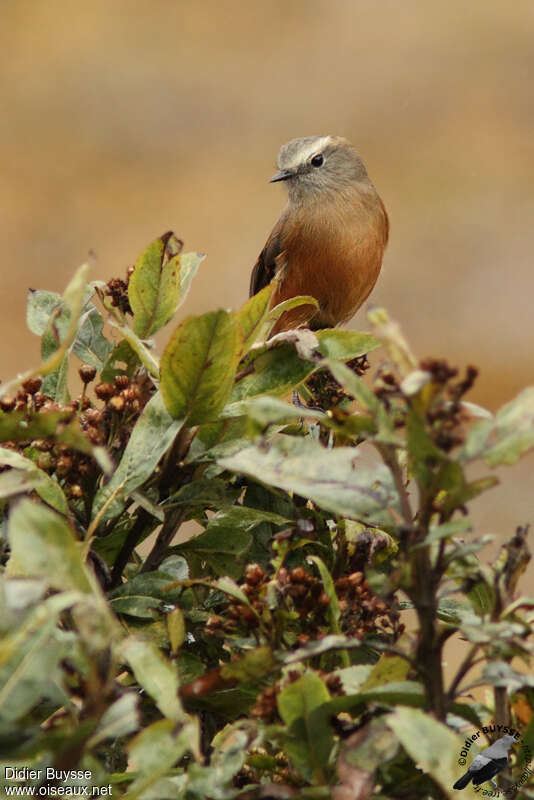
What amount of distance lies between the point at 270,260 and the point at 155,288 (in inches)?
70.9

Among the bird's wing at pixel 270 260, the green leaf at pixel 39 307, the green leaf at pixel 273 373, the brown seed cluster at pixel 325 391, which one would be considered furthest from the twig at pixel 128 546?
the bird's wing at pixel 270 260

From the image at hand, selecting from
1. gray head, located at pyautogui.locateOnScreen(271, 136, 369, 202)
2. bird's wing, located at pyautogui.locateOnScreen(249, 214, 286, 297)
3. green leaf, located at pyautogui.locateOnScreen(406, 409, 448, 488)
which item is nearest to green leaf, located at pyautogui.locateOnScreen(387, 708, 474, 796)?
green leaf, located at pyautogui.locateOnScreen(406, 409, 448, 488)

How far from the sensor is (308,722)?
0.49 meters

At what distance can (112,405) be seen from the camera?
26.2 inches

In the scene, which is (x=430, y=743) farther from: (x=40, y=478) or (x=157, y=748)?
(x=40, y=478)

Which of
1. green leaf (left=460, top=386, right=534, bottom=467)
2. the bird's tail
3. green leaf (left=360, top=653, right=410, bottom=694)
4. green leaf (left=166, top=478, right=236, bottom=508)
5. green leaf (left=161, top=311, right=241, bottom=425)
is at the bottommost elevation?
the bird's tail

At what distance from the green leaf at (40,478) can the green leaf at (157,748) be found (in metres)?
0.19

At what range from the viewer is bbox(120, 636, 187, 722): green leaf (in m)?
0.48

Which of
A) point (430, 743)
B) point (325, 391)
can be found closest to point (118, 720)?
point (430, 743)

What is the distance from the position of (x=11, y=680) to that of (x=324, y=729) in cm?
17

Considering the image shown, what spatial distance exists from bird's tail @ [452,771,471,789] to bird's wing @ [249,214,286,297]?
6.45 feet

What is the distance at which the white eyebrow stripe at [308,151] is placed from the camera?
2.59 m

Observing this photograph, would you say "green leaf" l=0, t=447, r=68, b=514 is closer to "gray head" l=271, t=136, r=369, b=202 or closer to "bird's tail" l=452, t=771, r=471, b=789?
"bird's tail" l=452, t=771, r=471, b=789

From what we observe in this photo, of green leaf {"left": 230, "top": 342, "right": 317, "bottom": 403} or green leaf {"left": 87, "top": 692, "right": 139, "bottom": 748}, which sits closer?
green leaf {"left": 87, "top": 692, "right": 139, "bottom": 748}
